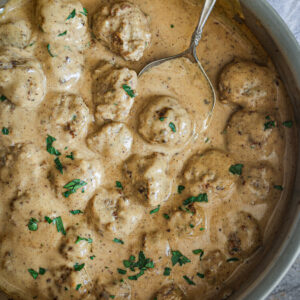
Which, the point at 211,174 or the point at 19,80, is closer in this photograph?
the point at 19,80

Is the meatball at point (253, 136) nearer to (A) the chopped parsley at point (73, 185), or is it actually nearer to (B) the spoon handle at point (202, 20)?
(B) the spoon handle at point (202, 20)

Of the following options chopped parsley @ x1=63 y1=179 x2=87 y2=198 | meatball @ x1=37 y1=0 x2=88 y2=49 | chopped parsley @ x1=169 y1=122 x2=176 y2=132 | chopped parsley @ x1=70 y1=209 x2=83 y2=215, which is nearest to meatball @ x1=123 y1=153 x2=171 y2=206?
chopped parsley @ x1=169 y1=122 x2=176 y2=132

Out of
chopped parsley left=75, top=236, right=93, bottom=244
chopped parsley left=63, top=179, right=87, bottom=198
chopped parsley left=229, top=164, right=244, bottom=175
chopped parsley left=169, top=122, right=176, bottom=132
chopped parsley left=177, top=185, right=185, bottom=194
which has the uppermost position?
chopped parsley left=169, top=122, right=176, bottom=132

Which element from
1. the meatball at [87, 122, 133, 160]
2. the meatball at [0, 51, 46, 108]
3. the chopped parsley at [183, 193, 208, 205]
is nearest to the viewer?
the meatball at [0, 51, 46, 108]

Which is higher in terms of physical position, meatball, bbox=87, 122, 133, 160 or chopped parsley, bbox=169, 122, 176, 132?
chopped parsley, bbox=169, 122, 176, 132

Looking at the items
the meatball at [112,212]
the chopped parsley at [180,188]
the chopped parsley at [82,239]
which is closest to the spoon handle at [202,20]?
the chopped parsley at [180,188]

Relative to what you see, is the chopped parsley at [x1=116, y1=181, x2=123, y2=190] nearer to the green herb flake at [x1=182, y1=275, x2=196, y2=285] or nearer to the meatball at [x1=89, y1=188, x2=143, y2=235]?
the meatball at [x1=89, y1=188, x2=143, y2=235]

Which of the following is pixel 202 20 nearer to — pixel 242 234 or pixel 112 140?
pixel 112 140

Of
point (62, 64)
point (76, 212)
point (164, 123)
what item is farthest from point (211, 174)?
point (62, 64)
